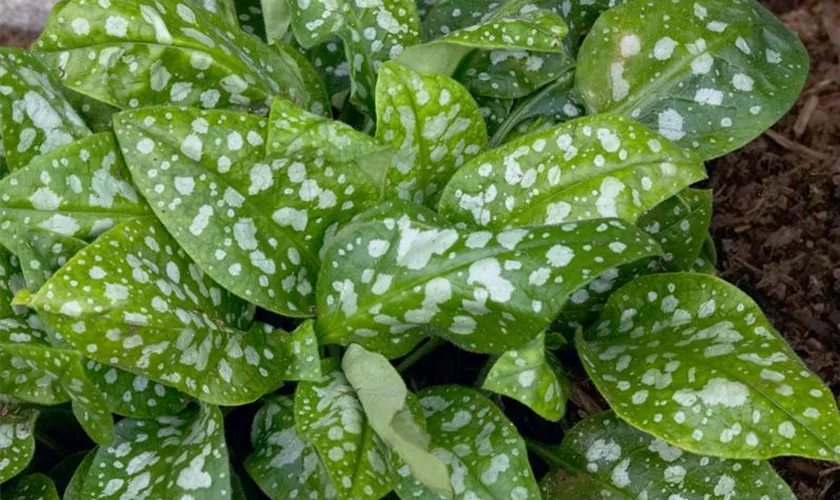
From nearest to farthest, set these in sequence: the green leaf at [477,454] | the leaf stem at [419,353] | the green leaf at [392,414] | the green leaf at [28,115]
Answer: the green leaf at [392,414] < the green leaf at [477,454] < the green leaf at [28,115] < the leaf stem at [419,353]

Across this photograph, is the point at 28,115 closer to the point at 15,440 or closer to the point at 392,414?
the point at 15,440

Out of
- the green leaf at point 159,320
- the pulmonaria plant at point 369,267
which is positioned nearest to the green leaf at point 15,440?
the pulmonaria plant at point 369,267

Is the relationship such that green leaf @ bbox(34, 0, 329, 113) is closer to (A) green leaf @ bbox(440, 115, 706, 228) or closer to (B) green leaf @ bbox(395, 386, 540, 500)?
(A) green leaf @ bbox(440, 115, 706, 228)

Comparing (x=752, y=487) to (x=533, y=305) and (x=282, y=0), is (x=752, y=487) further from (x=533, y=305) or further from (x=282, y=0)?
(x=282, y=0)

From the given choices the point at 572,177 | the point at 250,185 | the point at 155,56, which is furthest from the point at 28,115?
A: the point at 572,177

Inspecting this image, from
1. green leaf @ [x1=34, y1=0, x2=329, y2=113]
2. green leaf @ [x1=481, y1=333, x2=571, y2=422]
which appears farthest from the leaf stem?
green leaf @ [x1=34, y1=0, x2=329, y2=113]

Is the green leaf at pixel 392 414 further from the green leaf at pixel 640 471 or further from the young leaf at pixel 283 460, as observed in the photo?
the green leaf at pixel 640 471
